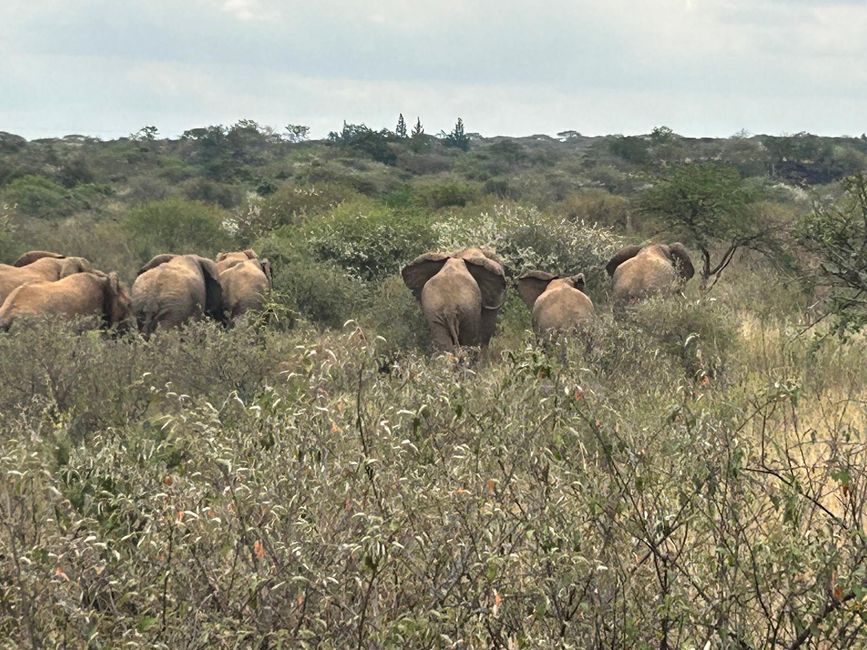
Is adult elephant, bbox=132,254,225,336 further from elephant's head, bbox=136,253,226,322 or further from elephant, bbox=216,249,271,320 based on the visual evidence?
elephant, bbox=216,249,271,320

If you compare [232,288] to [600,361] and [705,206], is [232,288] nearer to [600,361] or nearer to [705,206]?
[600,361]

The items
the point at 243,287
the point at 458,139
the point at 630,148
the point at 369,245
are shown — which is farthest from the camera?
the point at 458,139

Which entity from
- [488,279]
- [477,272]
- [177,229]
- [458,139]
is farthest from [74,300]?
[458,139]

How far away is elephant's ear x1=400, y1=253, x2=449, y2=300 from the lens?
10754 mm

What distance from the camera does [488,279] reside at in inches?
421

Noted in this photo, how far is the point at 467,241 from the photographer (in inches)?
618

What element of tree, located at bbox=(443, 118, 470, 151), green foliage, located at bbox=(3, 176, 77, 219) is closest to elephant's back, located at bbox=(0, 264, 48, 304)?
green foliage, located at bbox=(3, 176, 77, 219)

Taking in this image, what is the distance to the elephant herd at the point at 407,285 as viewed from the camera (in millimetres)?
10133

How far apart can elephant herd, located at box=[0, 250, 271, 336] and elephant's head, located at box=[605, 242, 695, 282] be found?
175 inches

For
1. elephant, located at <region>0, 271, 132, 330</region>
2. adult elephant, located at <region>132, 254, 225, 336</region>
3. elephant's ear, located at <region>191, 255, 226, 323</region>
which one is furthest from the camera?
elephant's ear, located at <region>191, 255, 226, 323</region>

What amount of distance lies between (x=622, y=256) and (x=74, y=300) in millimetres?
6529

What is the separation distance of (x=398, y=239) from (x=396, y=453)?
1237 cm

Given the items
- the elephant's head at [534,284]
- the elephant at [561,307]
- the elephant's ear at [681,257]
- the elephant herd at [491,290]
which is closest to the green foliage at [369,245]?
the elephant herd at [491,290]

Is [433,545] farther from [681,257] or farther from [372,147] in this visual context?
[372,147]
